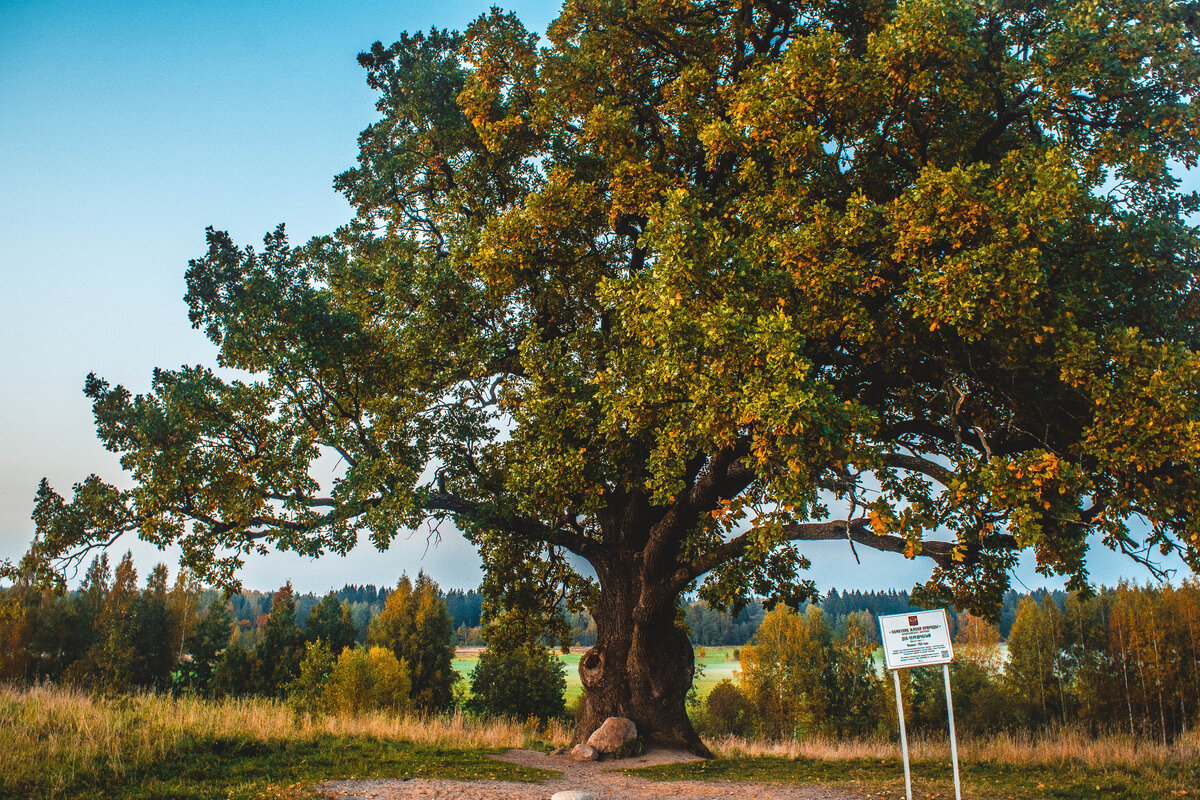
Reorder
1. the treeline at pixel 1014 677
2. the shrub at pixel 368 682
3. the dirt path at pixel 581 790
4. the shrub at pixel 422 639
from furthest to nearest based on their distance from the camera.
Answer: the shrub at pixel 422 639 → the treeline at pixel 1014 677 → the shrub at pixel 368 682 → the dirt path at pixel 581 790

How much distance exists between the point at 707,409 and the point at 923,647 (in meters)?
3.89

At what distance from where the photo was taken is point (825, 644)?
57.8 metres

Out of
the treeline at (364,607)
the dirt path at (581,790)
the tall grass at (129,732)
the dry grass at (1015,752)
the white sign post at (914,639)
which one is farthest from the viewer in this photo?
the treeline at (364,607)

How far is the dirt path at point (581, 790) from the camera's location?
28.8 feet

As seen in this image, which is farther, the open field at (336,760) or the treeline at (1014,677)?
the treeline at (1014,677)

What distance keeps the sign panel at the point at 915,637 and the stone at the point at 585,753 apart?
7.27m

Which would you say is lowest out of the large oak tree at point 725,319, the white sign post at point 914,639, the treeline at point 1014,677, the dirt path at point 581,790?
the treeline at point 1014,677

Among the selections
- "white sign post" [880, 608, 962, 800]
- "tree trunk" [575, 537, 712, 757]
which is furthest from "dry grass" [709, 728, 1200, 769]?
"white sign post" [880, 608, 962, 800]

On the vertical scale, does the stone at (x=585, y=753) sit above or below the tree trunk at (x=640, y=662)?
below

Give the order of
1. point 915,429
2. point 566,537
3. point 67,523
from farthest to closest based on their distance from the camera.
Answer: point 566,537
point 915,429
point 67,523

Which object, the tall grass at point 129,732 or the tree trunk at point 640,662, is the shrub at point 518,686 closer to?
the tall grass at point 129,732

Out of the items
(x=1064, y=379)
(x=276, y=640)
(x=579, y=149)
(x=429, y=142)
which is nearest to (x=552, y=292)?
(x=579, y=149)

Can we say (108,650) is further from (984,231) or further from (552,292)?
(984,231)

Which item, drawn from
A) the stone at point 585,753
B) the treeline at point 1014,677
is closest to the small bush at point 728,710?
the treeline at point 1014,677
